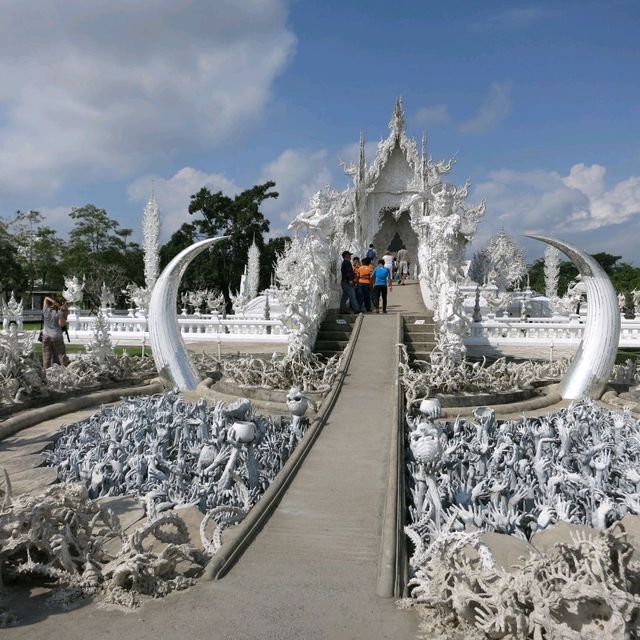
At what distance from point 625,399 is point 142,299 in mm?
18056

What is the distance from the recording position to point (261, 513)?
390 cm

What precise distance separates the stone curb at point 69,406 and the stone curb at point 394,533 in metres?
4.44

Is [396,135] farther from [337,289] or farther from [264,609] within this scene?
[264,609]

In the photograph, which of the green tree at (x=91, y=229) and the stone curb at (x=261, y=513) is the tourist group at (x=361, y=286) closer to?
the stone curb at (x=261, y=513)

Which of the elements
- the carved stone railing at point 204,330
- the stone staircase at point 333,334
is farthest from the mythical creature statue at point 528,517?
the carved stone railing at point 204,330

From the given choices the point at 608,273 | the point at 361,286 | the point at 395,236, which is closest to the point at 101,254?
the point at 395,236

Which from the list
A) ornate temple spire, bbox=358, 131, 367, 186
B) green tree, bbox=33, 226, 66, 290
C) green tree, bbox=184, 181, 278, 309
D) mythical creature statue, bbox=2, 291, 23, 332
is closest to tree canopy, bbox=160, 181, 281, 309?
green tree, bbox=184, 181, 278, 309

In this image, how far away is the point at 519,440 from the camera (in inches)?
237

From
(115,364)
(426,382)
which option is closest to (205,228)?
(115,364)

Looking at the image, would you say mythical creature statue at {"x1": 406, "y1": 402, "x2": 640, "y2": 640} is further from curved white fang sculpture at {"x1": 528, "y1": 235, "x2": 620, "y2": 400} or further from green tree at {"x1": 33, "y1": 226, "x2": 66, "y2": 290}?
green tree at {"x1": 33, "y1": 226, "x2": 66, "y2": 290}

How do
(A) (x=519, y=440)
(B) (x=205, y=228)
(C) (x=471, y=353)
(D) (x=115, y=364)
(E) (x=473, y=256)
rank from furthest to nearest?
1. (B) (x=205, y=228)
2. (E) (x=473, y=256)
3. (C) (x=471, y=353)
4. (D) (x=115, y=364)
5. (A) (x=519, y=440)

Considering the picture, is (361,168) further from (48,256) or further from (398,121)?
(48,256)

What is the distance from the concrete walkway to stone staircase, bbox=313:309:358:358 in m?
5.22

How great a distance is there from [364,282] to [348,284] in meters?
0.49
